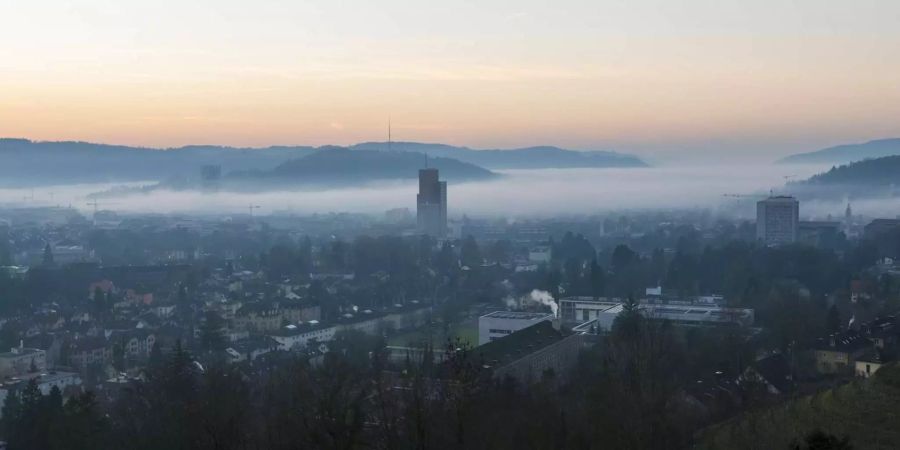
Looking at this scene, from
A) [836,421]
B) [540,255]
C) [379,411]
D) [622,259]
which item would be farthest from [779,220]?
[379,411]

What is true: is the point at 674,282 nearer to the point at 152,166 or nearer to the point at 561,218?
the point at 561,218

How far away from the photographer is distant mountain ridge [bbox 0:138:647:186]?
9631 cm

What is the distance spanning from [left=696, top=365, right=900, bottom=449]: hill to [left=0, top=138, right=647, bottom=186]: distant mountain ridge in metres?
86.5

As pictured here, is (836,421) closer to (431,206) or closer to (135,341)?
(135,341)

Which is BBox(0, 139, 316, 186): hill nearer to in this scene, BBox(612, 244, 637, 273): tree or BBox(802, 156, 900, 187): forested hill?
BBox(802, 156, 900, 187): forested hill

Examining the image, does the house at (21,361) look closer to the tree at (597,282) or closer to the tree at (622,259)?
the tree at (597,282)

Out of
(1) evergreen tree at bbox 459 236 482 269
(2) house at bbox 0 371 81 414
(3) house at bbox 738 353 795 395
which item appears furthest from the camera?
(1) evergreen tree at bbox 459 236 482 269

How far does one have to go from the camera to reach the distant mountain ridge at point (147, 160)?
96312mm

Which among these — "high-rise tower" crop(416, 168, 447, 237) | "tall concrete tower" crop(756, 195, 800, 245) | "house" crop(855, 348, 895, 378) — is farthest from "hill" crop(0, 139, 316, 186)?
"house" crop(855, 348, 895, 378)

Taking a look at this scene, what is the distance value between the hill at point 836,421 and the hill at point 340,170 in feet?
265

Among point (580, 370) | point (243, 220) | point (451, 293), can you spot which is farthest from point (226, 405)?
point (243, 220)

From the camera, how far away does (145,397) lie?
1274 centimetres

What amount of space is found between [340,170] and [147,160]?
24128mm

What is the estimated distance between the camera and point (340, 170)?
306 feet
